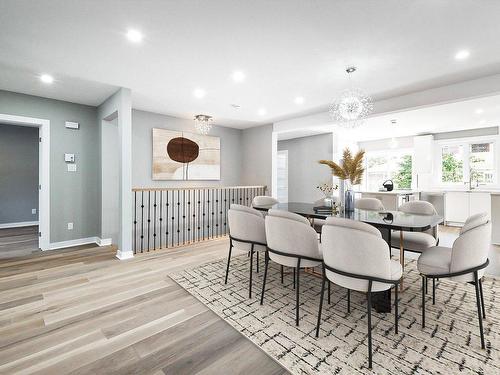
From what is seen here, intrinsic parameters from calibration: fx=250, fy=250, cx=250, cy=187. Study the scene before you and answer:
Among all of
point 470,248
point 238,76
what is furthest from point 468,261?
point 238,76

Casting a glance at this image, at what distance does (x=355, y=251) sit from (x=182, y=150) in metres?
4.77

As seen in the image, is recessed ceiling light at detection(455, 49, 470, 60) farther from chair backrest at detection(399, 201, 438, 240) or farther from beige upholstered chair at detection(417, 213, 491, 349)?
beige upholstered chair at detection(417, 213, 491, 349)

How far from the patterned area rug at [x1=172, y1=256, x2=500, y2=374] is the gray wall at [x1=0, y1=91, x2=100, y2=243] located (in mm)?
2914

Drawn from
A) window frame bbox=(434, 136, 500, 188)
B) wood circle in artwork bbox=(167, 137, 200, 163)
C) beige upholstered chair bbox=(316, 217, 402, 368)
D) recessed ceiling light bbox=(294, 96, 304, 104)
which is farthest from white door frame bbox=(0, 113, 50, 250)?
window frame bbox=(434, 136, 500, 188)

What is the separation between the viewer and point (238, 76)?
3.42m

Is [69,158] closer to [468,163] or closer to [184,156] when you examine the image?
[184,156]

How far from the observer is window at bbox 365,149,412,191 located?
7.68 m

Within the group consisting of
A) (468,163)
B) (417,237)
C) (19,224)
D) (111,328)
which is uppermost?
(468,163)

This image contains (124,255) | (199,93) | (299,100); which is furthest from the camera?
(299,100)

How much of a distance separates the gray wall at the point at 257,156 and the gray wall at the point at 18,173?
5.50 meters

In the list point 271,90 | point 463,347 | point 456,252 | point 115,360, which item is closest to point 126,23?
point 271,90

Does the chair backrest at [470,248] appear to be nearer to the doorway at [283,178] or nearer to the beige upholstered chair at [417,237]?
the beige upholstered chair at [417,237]

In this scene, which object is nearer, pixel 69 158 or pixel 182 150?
pixel 69 158

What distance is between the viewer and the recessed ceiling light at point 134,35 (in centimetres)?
236
